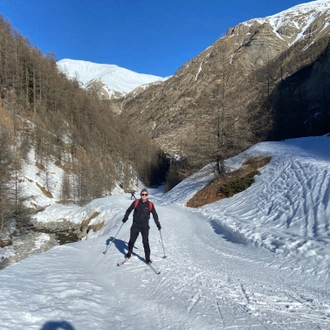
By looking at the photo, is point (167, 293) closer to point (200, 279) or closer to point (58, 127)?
point (200, 279)

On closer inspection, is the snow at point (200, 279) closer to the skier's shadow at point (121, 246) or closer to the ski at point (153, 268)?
the skier's shadow at point (121, 246)

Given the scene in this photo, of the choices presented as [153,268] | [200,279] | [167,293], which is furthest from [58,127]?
[167,293]

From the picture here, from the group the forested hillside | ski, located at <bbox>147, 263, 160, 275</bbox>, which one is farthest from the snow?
the forested hillside

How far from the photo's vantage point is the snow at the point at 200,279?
4.66 m

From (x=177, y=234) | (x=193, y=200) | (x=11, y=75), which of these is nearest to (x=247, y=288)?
(x=177, y=234)

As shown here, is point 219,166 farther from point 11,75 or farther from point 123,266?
point 11,75

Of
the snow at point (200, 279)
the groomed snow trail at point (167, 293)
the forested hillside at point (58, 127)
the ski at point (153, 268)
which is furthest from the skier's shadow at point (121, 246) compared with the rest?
the forested hillside at point (58, 127)

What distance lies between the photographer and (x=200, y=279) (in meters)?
6.84

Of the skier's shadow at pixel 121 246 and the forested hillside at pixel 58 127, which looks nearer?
the skier's shadow at pixel 121 246

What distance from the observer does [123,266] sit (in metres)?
8.00

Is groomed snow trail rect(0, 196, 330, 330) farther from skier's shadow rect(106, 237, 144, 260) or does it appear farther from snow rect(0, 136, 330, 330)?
skier's shadow rect(106, 237, 144, 260)

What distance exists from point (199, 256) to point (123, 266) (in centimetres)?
272

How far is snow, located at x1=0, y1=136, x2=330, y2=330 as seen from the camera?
4660mm

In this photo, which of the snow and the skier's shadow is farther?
the skier's shadow
